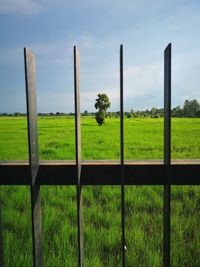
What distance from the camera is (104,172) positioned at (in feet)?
3.89

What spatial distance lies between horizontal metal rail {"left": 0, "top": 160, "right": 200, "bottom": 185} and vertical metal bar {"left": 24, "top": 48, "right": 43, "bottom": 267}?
2.1 inches

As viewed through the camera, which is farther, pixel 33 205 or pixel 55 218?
pixel 55 218

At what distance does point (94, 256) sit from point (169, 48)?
66.9 inches

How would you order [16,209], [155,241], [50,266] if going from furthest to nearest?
1. [16,209]
2. [155,241]
3. [50,266]

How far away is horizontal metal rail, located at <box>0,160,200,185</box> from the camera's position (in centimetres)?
117

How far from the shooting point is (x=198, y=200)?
3.46 meters

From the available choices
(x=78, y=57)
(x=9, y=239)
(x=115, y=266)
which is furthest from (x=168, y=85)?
(x=9, y=239)

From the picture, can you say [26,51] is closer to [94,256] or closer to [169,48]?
[169,48]

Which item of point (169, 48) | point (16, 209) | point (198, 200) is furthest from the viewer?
point (198, 200)

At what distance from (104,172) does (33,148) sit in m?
0.33

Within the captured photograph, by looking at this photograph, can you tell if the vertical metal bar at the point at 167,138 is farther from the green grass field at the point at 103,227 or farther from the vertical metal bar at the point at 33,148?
the green grass field at the point at 103,227

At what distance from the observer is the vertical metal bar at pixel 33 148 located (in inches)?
42.0

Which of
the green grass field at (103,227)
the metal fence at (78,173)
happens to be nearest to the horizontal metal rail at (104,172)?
the metal fence at (78,173)

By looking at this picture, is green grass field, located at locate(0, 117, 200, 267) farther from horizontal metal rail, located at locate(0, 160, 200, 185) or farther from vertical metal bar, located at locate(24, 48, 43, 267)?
horizontal metal rail, located at locate(0, 160, 200, 185)
